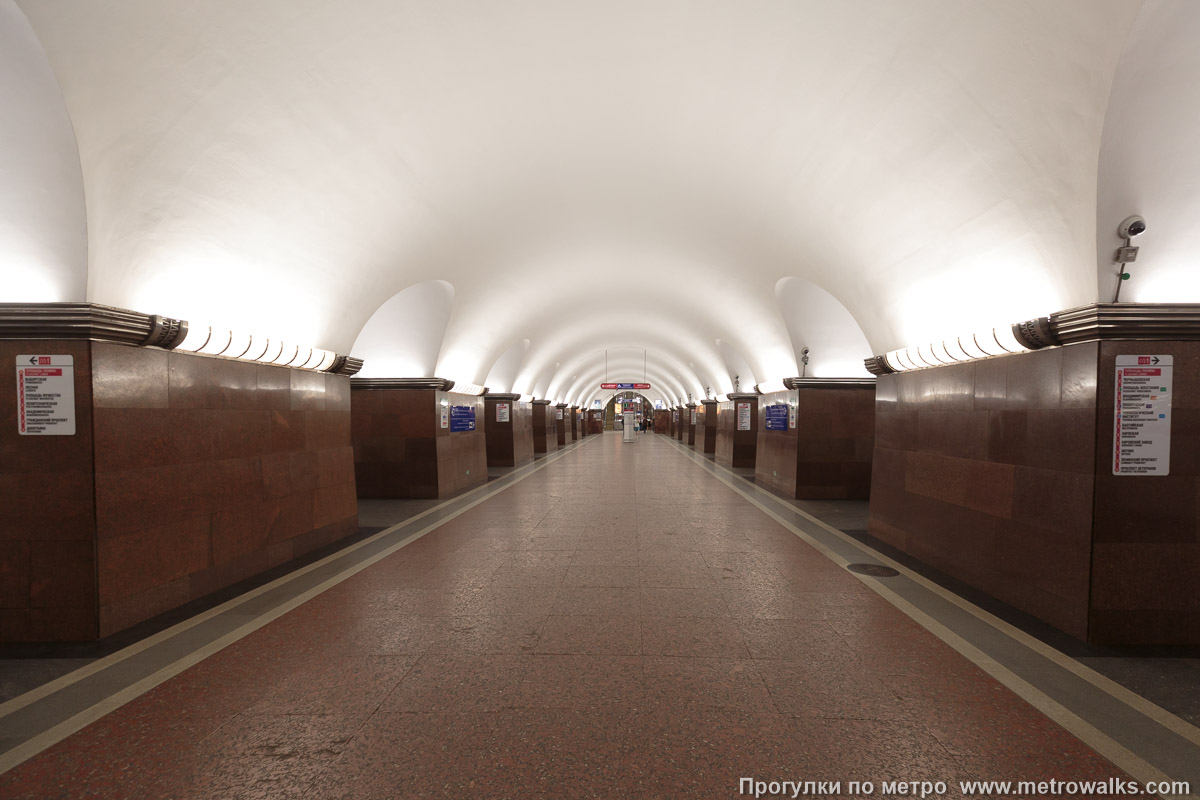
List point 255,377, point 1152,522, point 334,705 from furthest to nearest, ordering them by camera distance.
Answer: point 255,377 → point 1152,522 → point 334,705

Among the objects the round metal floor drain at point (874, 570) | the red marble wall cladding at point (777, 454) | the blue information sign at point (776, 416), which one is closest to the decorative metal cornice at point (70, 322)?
the round metal floor drain at point (874, 570)

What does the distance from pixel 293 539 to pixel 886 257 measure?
24.7 feet

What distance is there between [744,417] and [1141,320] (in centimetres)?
1309

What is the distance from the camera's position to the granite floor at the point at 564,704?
259 cm

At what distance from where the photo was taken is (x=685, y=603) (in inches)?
191

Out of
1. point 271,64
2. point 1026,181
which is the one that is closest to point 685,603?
point 1026,181

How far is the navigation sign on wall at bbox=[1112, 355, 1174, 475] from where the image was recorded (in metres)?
3.93

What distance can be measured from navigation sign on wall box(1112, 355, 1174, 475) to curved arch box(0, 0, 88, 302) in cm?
764

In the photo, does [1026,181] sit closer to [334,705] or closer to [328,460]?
[334,705]

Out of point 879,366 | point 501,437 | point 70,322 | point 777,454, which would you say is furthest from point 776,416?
point 70,322

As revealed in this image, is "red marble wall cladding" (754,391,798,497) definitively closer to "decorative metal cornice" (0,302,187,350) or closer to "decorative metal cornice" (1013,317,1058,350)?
"decorative metal cornice" (1013,317,1058,350)

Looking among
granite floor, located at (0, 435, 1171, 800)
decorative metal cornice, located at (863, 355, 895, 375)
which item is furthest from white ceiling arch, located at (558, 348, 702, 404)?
granite floor, located at (0, 435, 1171, 800)

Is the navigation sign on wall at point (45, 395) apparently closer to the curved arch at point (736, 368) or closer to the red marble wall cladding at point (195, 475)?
the red marble wall cladding at point (195, 475)

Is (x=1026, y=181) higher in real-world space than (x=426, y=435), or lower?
higher
